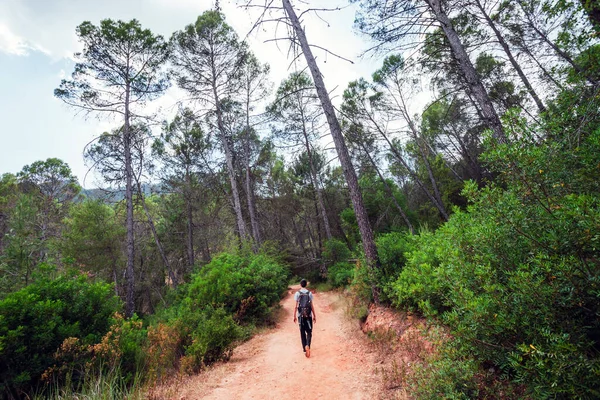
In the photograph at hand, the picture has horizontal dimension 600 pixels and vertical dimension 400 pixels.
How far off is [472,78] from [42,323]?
9342 mm

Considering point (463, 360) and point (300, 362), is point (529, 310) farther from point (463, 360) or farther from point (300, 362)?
point (300, 362)

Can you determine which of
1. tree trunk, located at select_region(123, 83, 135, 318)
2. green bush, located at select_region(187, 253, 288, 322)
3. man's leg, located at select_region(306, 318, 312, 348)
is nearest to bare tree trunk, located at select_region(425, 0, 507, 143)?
man's leg, located at select_region(306, 318, 312, 348)

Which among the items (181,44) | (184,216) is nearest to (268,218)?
(184,216)

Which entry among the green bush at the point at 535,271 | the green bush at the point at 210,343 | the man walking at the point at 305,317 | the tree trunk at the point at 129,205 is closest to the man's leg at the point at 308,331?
the man walking at the point at 305,317

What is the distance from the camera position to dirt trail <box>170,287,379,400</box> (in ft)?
11.8

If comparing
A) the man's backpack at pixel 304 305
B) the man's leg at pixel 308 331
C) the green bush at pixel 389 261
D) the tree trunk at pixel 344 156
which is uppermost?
the tree trunk at pixel 344 156

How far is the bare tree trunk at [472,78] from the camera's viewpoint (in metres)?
5.23

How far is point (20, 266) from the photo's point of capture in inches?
265

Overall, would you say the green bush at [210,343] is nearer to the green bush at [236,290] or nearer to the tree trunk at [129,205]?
the green bush at [236,290]

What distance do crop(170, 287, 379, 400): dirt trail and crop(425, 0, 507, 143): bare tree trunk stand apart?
5136mm

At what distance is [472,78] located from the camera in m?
5.64

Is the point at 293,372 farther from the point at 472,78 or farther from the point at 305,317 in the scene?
the point at 472,78

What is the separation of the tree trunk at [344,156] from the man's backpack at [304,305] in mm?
1693

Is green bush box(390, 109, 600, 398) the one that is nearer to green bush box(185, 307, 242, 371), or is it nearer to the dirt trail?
the dirt trail
